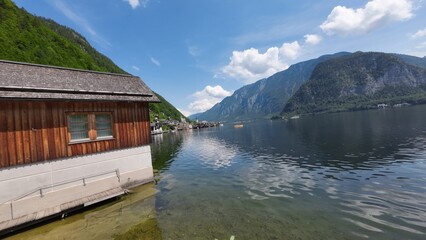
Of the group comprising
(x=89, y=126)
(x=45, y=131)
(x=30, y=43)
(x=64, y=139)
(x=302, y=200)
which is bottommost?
(x=302, y=200)

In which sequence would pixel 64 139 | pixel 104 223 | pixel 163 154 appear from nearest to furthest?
pixel 104 223, pixel 64 139, pixel 163 154

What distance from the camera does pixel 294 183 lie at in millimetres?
21594

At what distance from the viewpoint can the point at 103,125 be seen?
19609 millimetres

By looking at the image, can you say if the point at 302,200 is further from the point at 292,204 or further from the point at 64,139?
the point at 64,139

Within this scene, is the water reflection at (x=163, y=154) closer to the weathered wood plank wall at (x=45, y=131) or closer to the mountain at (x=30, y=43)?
the weathered wood plank wall at (x=45, y=131)

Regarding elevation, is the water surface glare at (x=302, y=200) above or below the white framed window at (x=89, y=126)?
below

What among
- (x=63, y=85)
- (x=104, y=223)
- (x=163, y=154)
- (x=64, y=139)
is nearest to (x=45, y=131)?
(x=64, y=139)

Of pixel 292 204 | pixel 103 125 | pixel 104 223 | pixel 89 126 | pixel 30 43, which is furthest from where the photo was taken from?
pixel 30 43

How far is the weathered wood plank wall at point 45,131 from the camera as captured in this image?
14.4 meters

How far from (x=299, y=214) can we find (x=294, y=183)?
727cm

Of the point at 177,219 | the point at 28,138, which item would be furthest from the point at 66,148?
the point at 177,219

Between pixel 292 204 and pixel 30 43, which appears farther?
pixel 30 43

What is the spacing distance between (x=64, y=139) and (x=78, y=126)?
59.0 inches

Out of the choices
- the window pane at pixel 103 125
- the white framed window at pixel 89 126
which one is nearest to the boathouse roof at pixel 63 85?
the white framed window at pixel 89 126
